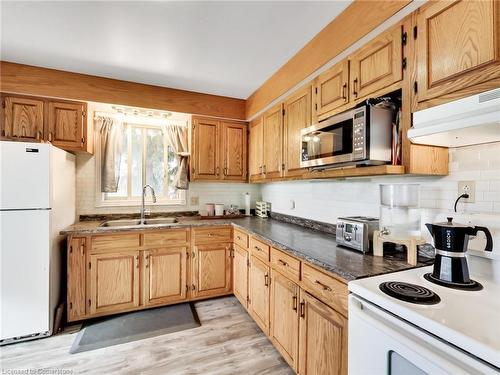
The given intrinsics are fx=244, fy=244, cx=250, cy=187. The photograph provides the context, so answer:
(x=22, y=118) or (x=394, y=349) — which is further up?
(x=22, y=118)

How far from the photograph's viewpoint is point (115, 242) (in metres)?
2.41

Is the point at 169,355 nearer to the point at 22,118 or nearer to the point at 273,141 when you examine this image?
the point at 273,141

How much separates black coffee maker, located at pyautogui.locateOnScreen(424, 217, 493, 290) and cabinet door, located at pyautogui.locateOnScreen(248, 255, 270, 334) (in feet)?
3.93

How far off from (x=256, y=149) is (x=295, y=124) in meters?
0.86

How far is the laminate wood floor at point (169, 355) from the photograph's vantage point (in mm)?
1746

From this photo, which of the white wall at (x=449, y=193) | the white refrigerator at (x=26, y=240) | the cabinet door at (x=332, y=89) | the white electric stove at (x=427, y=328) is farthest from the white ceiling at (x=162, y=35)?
the white electric stove at (x=427, y=328)

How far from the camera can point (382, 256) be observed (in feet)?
4.74

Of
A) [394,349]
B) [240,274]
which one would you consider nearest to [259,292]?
[240,274]

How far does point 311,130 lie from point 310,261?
0.97 metres

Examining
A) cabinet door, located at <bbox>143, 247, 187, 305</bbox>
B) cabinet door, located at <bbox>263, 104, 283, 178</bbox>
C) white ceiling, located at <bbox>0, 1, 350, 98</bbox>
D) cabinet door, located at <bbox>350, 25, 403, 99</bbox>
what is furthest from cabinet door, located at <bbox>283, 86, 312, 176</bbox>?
cabinet door, located at <bbox>143, 247, 187, 305</bbox>

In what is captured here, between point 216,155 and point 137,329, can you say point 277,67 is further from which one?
point 137,329

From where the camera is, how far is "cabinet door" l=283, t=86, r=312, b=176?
2.06 metres

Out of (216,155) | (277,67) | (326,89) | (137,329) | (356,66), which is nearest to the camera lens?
(356,66)

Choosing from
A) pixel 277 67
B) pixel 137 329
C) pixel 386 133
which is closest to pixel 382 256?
pixel 386 133
